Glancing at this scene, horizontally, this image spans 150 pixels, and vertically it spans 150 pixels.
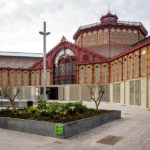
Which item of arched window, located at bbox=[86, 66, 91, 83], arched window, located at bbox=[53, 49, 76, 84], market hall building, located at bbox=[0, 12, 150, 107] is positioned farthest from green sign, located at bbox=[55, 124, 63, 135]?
arched window, located at bbox=[53, 49, 76, 84]

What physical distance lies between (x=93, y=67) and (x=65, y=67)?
7.97 metres

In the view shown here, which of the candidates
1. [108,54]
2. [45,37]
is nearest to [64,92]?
[108,54]

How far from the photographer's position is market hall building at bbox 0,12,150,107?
31141 millimetres

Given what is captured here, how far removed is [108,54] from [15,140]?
3816cm

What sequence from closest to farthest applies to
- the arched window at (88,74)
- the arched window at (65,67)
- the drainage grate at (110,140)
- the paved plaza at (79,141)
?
the paved plaza at (79,141), the drainage grate at (110,140), the arched window at (88,74), the arched window at (65,67)

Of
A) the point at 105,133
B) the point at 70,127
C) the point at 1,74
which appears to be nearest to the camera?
the point at 70,127

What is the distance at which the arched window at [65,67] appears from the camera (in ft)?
144

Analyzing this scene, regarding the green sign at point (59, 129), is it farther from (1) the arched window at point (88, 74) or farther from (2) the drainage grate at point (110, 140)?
(1) the arched window at point (88, 74)

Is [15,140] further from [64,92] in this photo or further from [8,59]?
[8,59]

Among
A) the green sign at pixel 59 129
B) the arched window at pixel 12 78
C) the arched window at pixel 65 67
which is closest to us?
the green sign at pixel 59 129

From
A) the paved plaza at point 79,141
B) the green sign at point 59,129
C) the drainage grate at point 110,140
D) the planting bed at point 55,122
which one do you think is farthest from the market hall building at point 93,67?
the green sign at point 59,129

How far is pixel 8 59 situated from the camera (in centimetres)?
5638

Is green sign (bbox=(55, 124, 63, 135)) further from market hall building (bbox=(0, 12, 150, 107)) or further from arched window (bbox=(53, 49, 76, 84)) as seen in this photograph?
arched window (bbox=(53, 49, 76, 84))

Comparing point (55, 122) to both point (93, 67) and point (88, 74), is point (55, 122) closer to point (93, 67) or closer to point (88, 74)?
point (93, 67)
